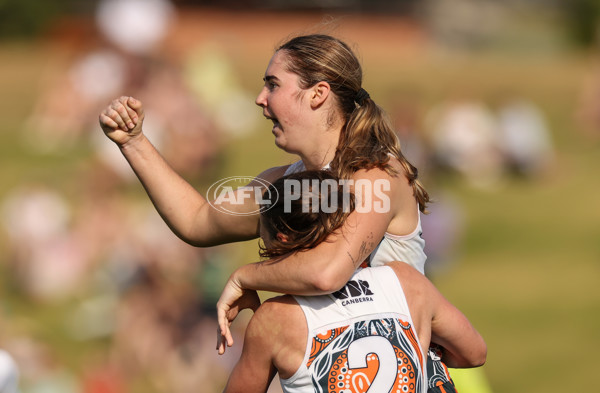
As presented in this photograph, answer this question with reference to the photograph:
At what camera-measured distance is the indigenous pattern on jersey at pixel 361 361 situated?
7.75ft

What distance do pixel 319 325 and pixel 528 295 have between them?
793cm

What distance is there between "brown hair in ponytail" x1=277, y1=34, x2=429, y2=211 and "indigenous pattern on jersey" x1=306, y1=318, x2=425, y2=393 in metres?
0.46

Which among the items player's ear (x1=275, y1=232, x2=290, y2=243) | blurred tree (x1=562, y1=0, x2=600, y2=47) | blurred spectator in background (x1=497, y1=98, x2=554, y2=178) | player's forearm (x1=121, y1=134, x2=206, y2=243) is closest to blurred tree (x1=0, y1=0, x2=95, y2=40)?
blurred spectator in background (x1=497, y1=98, x2=554, y2=178)

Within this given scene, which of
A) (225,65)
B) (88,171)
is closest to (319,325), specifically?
(88,171)

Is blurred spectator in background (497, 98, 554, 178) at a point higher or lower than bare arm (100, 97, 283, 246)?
lower

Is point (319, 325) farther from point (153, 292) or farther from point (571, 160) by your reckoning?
point (571, 160)

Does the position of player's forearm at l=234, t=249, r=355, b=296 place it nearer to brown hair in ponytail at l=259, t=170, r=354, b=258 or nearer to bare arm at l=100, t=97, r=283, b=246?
brown hair in ponytail at l=259, t=170, r=354, b=258

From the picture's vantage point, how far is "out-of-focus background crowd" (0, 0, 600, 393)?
7727 millimetres

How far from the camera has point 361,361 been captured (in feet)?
7.78

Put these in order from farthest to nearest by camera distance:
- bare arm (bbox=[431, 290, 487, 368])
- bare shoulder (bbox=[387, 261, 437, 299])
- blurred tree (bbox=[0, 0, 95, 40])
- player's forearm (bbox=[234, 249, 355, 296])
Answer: blurred tree (bbox=[0, 0, 95, 40]) → bare arm (bbox=[431, 290, 487, 368]) → bare shoulder (bbox=[387, 261, 437, 299]) → player's forearm (bbox=[234, 249, 355, 296])

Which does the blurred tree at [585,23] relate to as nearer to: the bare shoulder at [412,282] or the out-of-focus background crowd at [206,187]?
the out-of-focus background crowd at [206,187]

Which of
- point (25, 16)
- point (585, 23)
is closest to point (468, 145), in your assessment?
point (585, 23)

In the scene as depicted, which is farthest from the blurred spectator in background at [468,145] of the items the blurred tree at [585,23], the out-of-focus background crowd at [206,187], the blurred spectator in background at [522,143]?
the blurred tree at [585,23]

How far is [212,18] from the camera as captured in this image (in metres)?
24.4
